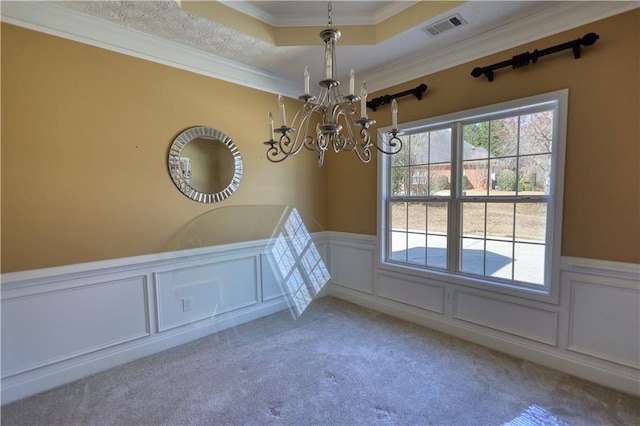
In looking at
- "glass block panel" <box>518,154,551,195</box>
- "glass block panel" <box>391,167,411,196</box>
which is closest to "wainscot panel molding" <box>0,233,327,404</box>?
"glass block panel" <box>391,167,411,196</box>

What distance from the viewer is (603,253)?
2.09 meters

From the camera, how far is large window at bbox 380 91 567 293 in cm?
237

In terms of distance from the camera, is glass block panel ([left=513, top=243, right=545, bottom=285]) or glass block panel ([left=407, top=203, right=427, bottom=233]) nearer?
glass block panel ([left=513, top=243, right=545, bottom=285])

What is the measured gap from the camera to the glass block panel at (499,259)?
2.60m

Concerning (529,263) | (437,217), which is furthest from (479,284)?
(437,217)

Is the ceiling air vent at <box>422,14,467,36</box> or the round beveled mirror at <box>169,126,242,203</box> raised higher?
the ceiling air vent at <box>422,14,467,36</box>

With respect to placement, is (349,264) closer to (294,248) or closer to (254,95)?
(294,248)

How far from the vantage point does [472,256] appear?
2830 mm

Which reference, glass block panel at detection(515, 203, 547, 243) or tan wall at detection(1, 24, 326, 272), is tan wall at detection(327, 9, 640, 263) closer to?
glass block panel at detection(515, 203, 547, 243)

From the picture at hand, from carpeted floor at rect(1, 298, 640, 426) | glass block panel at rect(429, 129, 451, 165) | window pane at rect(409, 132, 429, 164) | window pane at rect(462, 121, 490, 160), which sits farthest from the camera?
window pane at rect(409, 132, 429, 164)

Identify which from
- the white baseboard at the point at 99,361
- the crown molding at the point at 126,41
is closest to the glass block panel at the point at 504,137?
the crown molding at the point at 126,41

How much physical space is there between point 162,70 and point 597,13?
3.41m

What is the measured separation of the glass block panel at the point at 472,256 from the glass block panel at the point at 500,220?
148 millimetres

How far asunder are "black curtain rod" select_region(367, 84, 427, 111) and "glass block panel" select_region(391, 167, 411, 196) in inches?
29.5
